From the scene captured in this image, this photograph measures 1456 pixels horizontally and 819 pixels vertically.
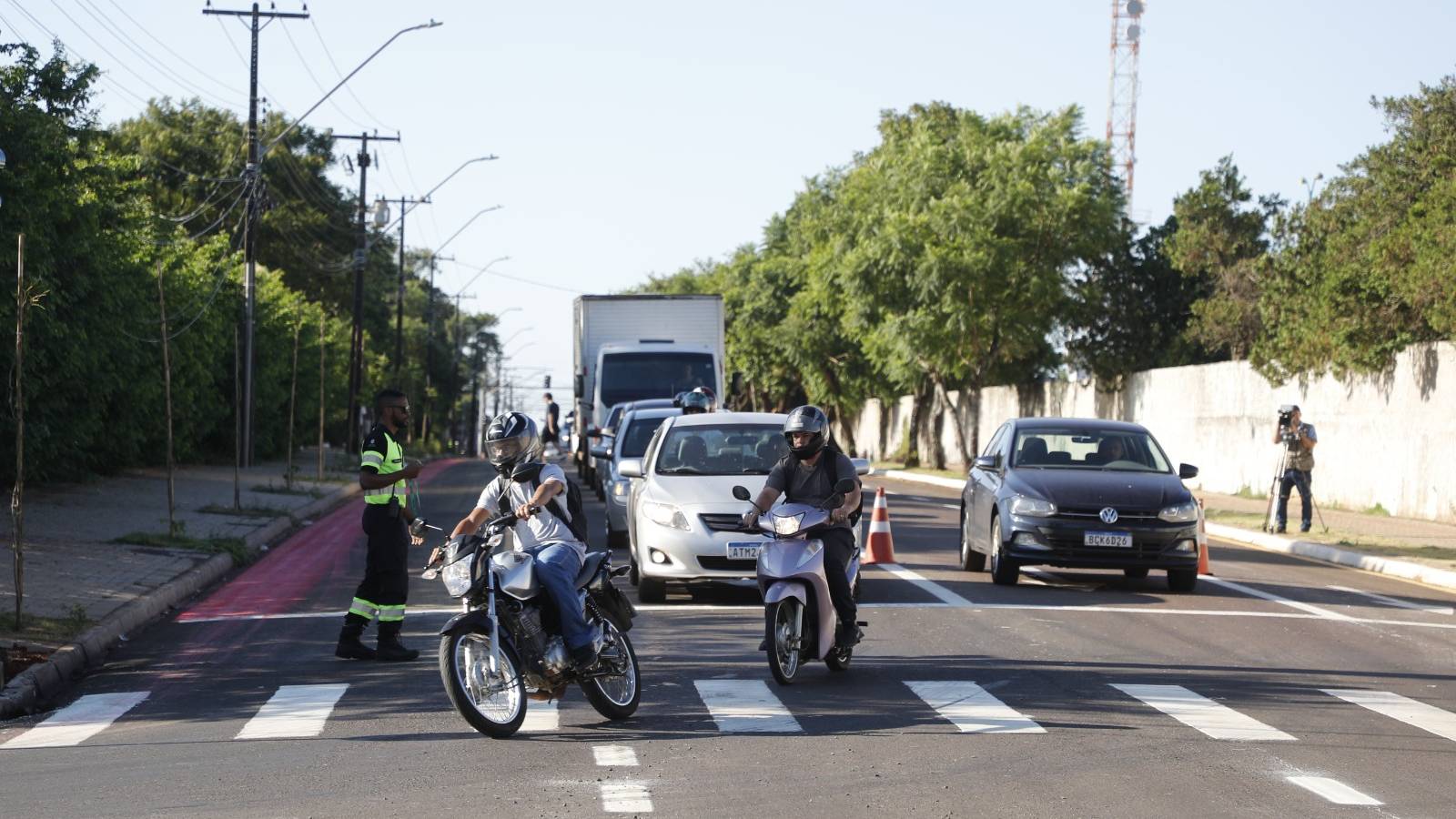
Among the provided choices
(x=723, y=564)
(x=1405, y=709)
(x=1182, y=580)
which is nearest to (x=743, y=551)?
(x=723, y=564)

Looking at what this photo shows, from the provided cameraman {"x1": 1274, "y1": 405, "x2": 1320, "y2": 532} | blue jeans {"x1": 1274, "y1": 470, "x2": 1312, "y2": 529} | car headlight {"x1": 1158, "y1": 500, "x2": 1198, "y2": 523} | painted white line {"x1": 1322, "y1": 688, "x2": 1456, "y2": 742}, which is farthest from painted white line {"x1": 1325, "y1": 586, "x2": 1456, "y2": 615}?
blue jeans {"x1": 1274, "y1": 470, "x2": 1312, "y2": 529}

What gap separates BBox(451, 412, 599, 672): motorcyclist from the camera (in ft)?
28.8

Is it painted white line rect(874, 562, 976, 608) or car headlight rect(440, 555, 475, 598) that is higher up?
car headlight rect(440, 555, 475, 598)

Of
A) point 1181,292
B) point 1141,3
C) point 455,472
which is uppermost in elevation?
point 1141,3

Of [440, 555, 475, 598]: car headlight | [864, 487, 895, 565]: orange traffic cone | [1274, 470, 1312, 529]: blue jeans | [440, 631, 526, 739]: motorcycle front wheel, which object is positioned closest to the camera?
[440, 631, 526, 739]: motorcycle front wheel

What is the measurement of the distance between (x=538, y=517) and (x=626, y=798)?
204 centimetres

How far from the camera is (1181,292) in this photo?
52219 mm

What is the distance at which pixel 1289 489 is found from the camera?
80.9ft

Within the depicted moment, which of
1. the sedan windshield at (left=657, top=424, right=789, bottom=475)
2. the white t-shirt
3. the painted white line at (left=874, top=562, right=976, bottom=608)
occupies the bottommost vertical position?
the painted white line at (left=874, top=562, right=976, bottom=608)

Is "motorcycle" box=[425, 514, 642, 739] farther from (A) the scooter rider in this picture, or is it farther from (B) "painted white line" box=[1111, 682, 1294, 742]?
(B) "painted white line" box=[1111, 682, 1294, 742]

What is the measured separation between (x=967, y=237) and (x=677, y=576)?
118 feet

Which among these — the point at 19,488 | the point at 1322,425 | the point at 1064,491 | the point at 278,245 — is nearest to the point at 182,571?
the point at 19,488

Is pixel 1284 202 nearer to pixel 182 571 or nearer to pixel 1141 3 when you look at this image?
pixel 182 571

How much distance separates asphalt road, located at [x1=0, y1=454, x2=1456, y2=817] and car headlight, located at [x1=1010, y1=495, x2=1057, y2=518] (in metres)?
1.13
